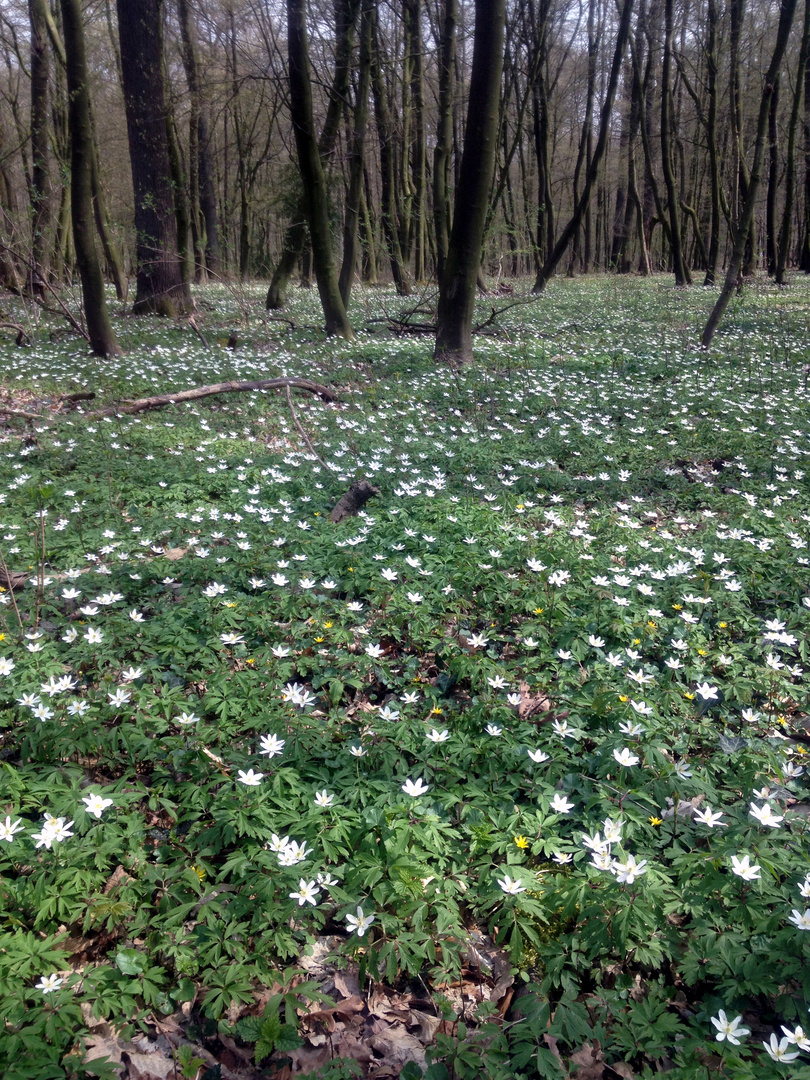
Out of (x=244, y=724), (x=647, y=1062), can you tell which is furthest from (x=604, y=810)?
(x=244, y=724)

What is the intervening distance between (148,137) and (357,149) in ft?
13.5

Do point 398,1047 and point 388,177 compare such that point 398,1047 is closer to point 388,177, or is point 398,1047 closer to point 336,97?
point 336,97

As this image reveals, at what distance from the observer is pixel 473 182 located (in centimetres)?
891

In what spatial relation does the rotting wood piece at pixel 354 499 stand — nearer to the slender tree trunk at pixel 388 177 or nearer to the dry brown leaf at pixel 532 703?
the dry brown leaf at pixel 532 703

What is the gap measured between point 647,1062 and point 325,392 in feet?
25.0

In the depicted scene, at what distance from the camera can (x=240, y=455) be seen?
20.6ft

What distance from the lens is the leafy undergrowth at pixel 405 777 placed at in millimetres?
1831

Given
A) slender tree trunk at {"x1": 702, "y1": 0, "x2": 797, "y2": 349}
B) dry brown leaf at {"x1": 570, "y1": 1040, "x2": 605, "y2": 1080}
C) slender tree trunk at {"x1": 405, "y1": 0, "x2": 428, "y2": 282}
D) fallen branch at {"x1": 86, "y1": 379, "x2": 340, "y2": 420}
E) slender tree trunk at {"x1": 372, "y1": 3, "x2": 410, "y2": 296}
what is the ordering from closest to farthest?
dry brown leaf at {"x1": 570, "y1": 1040, "x2": 605, "y2": 1080} < fallen branch at {"x1": 86, "y1": 379, "x2": 340, "y2": 420} < slender tree trunk at {"x1": 702, "y1": 0, "x2": 797, "y2": 349} < slender tree trunk at {"x1": 405, "y1": 0, "x2": 428, "y2": 282} < slender tree trunk at {"x1": 372, "y1": 3, "x2": 410, "y2": 296}

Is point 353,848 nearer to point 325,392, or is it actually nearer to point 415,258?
point 325,392

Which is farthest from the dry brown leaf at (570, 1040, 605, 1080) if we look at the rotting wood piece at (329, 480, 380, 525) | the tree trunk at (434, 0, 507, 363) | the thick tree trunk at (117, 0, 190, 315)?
the thick tree trunk at (117, 0, 190, 315)

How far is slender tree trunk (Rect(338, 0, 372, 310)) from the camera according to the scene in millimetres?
12430

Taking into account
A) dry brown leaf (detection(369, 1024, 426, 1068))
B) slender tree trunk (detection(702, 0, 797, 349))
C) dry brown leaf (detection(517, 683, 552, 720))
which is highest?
slender tree trunk (detection(702, 0, 797, 349))

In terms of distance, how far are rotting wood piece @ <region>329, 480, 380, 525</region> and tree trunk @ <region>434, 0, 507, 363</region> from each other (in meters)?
5.47

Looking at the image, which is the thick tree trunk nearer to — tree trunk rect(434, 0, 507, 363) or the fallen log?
the fallen log
